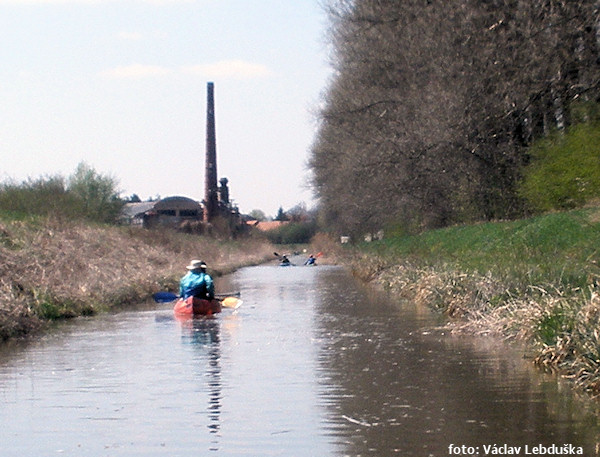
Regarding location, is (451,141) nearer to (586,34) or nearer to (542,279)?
(586,34)

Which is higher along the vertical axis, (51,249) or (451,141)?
(451,141)

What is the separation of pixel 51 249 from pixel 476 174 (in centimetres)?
1405

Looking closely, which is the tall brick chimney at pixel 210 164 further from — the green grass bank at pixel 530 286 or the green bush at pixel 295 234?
the green grass bank at pixel 530 286

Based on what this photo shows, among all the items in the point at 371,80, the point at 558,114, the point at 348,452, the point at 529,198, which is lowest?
the point at 348,452

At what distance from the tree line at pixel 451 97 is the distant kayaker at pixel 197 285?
8.08m

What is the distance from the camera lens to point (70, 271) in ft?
92.8

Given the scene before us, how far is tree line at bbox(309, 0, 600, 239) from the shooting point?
2236 cm

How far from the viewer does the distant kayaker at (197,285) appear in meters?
25.7

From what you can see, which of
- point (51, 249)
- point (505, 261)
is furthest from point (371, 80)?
point (505, 261)

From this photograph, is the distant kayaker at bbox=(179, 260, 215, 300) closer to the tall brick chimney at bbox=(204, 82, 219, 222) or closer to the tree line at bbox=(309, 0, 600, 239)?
the tree line at bbox=(309, 0, 600, 239)

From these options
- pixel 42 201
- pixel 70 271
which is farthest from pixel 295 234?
pixel 70 271

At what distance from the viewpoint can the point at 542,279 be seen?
16.7 metres

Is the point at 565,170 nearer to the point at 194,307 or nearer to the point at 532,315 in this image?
the point at 194,307

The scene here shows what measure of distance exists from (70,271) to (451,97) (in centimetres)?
1170
